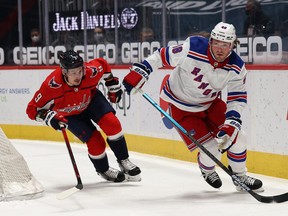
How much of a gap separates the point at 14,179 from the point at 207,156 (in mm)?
1138

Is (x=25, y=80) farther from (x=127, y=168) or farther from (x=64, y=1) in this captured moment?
(x=127, y=168)

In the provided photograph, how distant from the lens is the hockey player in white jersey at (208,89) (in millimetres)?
4301

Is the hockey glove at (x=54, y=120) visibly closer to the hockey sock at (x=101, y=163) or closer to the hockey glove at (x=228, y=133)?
the hockey sock at (x=101, y=163)

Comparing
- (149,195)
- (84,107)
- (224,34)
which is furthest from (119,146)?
(224,34)

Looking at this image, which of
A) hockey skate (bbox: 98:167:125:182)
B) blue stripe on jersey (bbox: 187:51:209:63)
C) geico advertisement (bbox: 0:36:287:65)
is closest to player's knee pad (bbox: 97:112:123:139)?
hockey skate (bbox: 98:167:125:182)

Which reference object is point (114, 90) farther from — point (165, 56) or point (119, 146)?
point (165, 56)

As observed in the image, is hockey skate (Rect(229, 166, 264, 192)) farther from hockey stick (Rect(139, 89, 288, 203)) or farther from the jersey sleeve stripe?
the jersey sleeve stripe

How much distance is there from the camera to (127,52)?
741cm

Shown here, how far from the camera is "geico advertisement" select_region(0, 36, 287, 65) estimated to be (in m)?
5.53

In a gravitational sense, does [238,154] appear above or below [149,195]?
above

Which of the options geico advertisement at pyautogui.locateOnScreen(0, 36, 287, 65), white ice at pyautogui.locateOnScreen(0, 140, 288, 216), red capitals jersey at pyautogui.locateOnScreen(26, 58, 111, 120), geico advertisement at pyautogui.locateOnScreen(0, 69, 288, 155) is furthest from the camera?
geico advertisement at pyautogui.locateOnScreen(0, 36, 287, 65)

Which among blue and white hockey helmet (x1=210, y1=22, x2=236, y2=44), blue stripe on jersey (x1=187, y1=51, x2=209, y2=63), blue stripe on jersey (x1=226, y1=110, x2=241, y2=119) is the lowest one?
blue stripe on jersey (x1=226, y1=110, x2=241, y2=119)

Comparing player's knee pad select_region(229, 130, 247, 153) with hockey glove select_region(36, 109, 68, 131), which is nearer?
player's knee pad select_region(229, 130, 247, 153)

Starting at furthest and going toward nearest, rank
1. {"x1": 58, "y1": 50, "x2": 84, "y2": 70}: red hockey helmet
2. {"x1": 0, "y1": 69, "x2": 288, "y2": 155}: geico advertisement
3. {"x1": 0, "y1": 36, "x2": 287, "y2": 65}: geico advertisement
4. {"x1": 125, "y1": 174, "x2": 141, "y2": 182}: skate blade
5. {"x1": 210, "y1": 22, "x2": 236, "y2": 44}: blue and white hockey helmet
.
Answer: {"x1": 0, "y1": 36, "x2": 287, "y2": 65}: geico advertisement < {"x1": 0, "y1": 69, "x2": 288, "y2": 155}: geico advertisement < {"x1": 125, "y1": 174, "x2": 141, "y2": 182}: skate blade < {"x1": 58, "y1": 50, "x2": 84, "y2": 70}: red hockey helmet < {"x1": 210, "y1": 22, "x2": 236, "y2": 44}: blue and white hockey helmet
